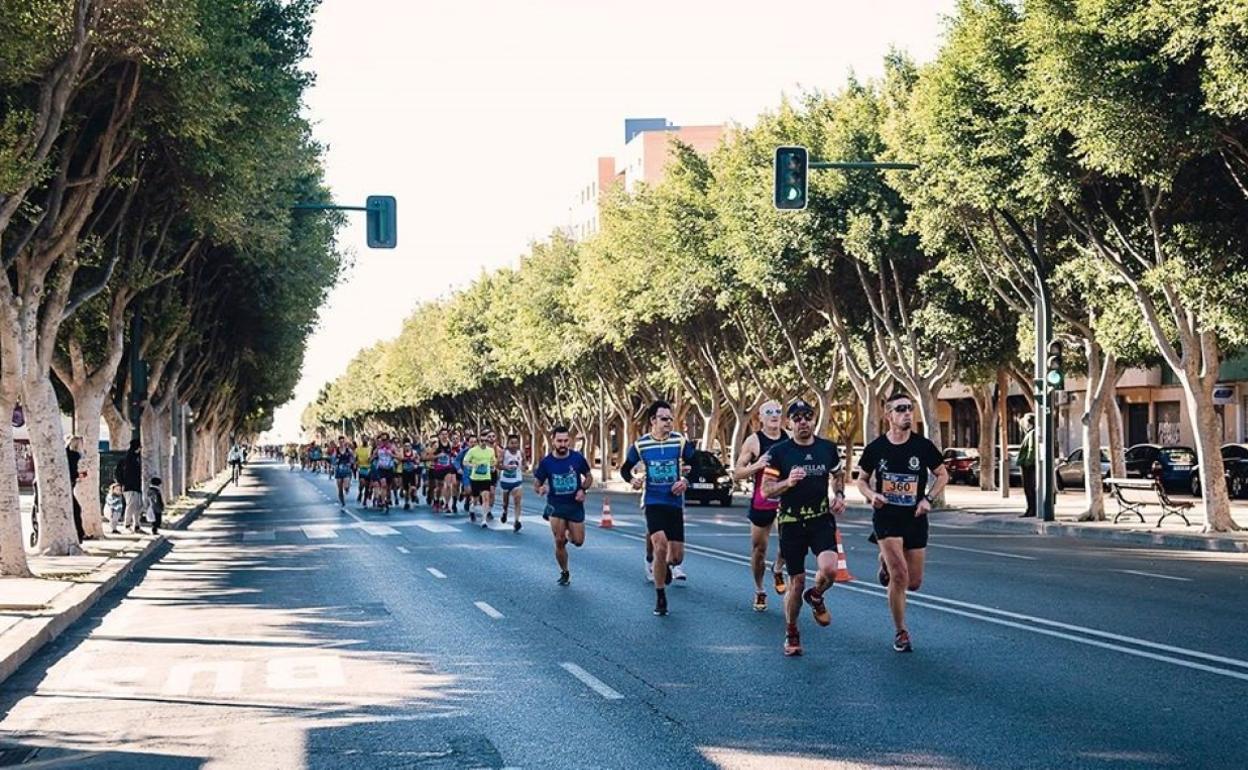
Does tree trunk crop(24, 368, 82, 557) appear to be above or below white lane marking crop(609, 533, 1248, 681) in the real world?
above

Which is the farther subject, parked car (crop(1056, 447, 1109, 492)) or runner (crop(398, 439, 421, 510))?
parked car (crop(1056, 447, 1109, 492))

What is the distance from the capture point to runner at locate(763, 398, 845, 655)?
12.0 metres

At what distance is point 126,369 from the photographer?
3772cm

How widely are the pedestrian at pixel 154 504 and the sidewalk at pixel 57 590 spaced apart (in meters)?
1.24

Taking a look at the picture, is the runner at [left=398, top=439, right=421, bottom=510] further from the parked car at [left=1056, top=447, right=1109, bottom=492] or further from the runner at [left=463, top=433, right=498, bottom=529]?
the parked car at [left=1056, top=447, right=1109, bottom=492]

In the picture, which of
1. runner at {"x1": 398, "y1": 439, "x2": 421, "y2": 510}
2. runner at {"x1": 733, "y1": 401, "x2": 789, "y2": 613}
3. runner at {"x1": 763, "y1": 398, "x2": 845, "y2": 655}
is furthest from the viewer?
runner at {"x1": 398, "y1": 439, "x2": 421, "y2": 510}

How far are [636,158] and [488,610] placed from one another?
387 feet

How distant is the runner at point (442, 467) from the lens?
3797 centimetres

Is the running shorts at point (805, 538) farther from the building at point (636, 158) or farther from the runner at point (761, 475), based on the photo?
the building at point (636, 158)

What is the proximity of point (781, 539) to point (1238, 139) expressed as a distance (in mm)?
14080

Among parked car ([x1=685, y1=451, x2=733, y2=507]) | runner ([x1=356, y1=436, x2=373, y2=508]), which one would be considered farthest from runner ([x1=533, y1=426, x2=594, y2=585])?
parked car ([x1=685, y1=451, x2=733, y2=507])

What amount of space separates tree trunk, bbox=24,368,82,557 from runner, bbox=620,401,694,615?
10.8m

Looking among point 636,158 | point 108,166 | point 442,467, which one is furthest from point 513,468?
point 636,158

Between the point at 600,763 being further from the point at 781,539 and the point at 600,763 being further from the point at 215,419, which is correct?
the point at 215,419
